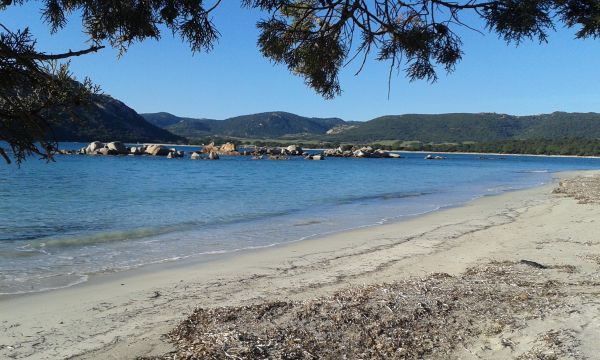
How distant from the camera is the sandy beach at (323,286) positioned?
4402 millimetres

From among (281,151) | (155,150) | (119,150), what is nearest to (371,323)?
(119,150)

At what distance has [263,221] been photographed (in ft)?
52.2

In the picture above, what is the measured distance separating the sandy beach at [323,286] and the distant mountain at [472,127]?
6385 inches

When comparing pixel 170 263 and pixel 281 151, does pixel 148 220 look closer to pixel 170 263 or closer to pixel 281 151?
pixel 170 263

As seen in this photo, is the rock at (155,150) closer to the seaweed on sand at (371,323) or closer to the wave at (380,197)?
the wave at (380,197)

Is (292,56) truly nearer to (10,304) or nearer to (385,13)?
(385,13)

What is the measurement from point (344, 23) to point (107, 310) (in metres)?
4.50

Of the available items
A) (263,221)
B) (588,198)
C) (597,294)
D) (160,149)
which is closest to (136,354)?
(597,294)

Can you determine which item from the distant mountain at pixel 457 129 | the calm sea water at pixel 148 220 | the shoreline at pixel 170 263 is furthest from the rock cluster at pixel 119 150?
the distant mountain at pixel 457 129

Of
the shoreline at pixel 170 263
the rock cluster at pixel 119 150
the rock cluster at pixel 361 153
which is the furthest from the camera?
the rock cluster at pixel 361 153

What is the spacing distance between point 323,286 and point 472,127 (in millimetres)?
185945

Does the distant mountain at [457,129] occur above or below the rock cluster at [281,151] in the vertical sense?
above

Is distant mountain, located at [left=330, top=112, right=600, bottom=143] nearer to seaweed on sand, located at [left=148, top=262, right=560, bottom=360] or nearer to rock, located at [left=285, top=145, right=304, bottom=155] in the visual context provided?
rock, located at [left=285, top=145, right=304, bottom=155]

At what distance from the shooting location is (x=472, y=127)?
182m
